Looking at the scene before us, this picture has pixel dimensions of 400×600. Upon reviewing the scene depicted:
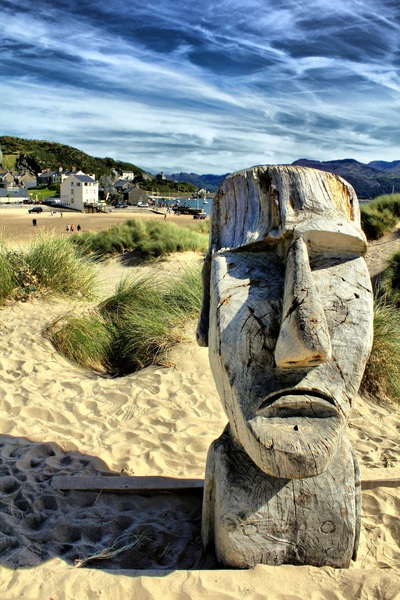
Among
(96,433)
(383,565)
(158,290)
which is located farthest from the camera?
(158,290)

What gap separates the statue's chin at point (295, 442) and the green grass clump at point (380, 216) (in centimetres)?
1364

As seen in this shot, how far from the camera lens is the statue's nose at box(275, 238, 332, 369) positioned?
5.87ft

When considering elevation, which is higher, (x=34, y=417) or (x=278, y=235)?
(x=278, y=235)

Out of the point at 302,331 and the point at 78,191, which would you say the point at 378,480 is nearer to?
the point at 302,331

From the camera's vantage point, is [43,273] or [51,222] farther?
[51,222]

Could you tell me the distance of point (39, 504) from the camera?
3.35m

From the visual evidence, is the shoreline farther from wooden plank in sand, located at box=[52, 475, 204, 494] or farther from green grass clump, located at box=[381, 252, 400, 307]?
wooden plank in sand, located at box=[52, 475, 204, 494]

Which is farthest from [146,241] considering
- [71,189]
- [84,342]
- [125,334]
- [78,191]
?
[71,189]

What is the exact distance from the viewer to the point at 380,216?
1543 centimetres

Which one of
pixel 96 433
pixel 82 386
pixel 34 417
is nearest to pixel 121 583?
pixel 96 433

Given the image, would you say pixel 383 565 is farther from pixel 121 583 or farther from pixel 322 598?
pixel 121 583

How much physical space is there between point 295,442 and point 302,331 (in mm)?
430

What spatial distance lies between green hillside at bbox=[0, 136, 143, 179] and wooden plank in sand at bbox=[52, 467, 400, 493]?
410 ft

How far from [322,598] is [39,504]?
6.43 ft
